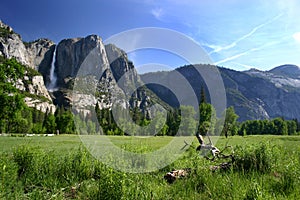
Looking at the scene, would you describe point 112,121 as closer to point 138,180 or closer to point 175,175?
point 175,175

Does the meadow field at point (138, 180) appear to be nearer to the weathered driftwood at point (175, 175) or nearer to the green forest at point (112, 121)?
the weathered driftwood at point (175, 175)

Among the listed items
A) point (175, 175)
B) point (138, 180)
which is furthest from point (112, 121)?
point (138, 180)

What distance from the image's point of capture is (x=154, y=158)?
1061 cm

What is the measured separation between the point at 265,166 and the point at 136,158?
4.72 metres

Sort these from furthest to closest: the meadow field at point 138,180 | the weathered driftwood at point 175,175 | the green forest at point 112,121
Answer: the green forest at point 112,121 → the weathered driftwood at point 175,175 → the meadow field at point 138,180

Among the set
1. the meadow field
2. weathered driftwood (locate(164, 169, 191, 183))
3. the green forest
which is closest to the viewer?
the meadow field

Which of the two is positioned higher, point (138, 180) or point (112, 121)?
point (112, 121)

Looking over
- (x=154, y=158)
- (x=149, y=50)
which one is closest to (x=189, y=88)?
(x=149, y=50)

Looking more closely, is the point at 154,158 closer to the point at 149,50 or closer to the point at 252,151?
the point at 252,151

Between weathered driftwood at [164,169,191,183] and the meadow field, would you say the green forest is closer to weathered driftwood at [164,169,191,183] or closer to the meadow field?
the meadow field

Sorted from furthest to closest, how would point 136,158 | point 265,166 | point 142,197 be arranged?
point 136,158 → point 265,166 → point 142,197

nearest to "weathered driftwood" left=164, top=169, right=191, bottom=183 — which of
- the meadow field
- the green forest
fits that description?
the meadow field

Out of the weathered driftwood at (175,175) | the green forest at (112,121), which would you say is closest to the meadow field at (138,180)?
the weathered driftwood at (175,175)

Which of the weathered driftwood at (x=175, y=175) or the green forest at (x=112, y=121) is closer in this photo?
the weathered driftwood at (x=175, y=175)
